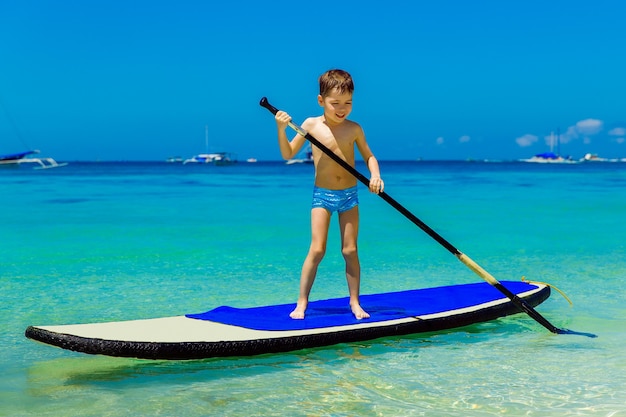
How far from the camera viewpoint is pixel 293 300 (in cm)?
726

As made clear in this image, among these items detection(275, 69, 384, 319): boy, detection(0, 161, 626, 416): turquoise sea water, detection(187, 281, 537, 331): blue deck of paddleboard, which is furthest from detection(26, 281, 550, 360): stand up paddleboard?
detection(275, 69, 384, 319): boy

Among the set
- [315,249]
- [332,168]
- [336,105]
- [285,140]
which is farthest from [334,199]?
[336,105]

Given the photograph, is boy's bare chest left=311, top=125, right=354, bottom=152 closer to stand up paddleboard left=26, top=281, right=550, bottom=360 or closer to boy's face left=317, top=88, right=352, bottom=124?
boy's face left=317, top=88, right=352, bottom=124

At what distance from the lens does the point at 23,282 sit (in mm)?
8391

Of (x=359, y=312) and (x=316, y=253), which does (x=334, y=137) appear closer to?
(x=316, y=253)

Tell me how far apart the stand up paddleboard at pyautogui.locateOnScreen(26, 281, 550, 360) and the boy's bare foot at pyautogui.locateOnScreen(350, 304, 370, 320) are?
0.13ft

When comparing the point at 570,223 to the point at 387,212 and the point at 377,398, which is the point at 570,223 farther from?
the point at 377,398

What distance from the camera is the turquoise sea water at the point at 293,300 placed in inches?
159

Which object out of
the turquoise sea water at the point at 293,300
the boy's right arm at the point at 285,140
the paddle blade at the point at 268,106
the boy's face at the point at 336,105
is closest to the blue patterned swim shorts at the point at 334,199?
the boy's right arm at the point at 285,140

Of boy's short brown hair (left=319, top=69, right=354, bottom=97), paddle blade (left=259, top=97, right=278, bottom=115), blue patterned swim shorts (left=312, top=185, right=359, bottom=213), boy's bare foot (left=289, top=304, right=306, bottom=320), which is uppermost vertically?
boy's short brown hair (left=319, top=69, right=354, bottom=97)

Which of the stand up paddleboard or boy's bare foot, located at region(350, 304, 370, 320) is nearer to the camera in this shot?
the stand up paddleboard

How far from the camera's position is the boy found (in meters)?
5.01

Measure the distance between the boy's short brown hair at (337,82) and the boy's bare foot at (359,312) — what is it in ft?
4.81

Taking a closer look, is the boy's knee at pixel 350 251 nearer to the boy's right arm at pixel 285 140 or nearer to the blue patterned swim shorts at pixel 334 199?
the blue patterned swim shorts at pixel 334 199
